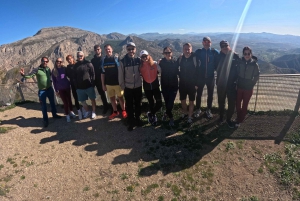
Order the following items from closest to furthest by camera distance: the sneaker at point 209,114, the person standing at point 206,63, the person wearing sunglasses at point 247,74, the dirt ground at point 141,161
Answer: the dirt ground at point 141,161 → the person wearing sunglasses at point 247,74 → the person standing at point 206,63 → the sneaker at point 209,114

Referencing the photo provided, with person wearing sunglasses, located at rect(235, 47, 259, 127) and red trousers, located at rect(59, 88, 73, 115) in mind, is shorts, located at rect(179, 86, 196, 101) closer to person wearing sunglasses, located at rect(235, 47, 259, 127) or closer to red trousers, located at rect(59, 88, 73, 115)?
person wearing sunglasses, located at rect(235, 47, 259, 127)

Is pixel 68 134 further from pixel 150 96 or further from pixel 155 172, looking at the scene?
pixel 155 172

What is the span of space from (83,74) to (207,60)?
475cm

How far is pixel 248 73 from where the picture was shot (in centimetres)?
641

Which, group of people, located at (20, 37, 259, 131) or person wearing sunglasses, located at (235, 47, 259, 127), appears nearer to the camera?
person wearing sunglasses, located at (235, 47, 259, 127)

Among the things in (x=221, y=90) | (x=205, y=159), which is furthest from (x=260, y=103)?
(x=205, y=159)

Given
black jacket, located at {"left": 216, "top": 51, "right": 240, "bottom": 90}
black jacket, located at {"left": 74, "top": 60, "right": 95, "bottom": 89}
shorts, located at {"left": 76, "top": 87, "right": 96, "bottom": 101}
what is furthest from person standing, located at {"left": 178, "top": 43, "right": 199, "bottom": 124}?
shorts, located at {"left": 76, "top": 87, "right": 96, "bottom": 101}

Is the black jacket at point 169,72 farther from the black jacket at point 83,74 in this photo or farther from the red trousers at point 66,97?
the red trousers at point 66,97

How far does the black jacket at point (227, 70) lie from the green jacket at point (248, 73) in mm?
193

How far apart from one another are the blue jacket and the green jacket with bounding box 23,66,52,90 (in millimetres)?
6174

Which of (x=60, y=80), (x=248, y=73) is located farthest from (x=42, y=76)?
(x=248, y=73)

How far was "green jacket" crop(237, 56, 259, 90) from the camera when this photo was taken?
6348mm

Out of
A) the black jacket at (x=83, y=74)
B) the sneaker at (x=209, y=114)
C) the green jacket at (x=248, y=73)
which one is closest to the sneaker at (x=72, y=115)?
the black jacket at (x=83, y=74)

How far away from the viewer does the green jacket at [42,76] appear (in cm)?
794
